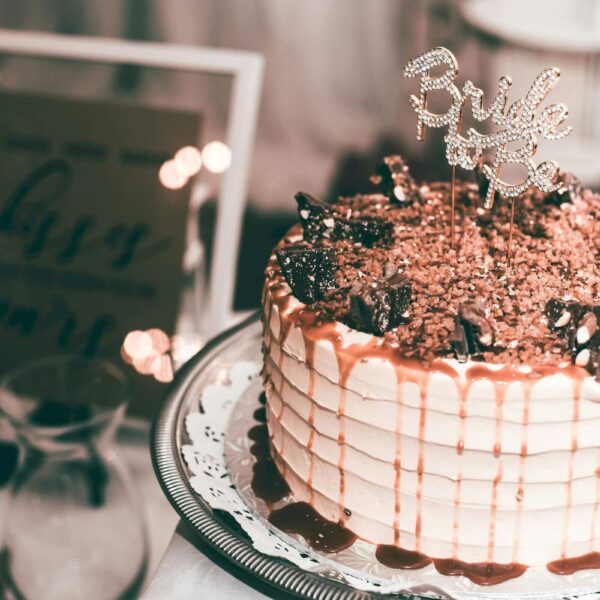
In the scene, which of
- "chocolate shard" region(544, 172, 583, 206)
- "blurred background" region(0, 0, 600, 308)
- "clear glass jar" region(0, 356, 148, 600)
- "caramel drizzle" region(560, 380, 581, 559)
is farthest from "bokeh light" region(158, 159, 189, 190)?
"caramel drizzle" region(560, 380, 581, 559)

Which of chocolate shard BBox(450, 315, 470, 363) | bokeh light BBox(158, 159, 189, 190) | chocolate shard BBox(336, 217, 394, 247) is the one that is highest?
chocolate shard BBox(336, 217, 394, 247)

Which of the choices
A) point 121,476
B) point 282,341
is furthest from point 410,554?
point 121,476

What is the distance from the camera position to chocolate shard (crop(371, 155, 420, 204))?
62.4 inches

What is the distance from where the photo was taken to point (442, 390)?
1173mm

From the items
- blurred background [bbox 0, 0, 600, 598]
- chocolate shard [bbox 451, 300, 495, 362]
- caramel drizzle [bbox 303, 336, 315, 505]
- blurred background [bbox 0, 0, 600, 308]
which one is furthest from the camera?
blurred background [bbox 0, 0, 600, 308]

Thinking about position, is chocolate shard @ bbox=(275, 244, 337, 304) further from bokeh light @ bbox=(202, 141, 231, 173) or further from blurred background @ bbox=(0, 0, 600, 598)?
bokeh light @ bbox=(202, 141, 231, 173)

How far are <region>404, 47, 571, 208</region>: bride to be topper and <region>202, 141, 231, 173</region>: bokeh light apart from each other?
103 centimetres

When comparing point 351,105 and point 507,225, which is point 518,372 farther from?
point 351,105

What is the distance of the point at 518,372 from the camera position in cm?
116

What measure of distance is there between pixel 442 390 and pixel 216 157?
54.7 inches

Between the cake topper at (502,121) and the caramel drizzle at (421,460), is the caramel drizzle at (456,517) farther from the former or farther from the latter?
the cake topper at (502,121)

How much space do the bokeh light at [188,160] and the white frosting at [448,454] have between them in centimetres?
111

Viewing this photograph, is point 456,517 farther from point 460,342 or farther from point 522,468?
point 460,342

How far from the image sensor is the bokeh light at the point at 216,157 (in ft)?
7.88
